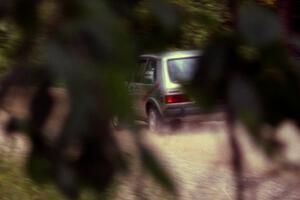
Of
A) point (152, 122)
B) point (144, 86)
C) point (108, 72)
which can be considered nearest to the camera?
point (108, 72)

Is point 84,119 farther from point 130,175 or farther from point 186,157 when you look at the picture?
point 186,157

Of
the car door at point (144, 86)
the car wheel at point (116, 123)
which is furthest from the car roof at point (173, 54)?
the car wheel at point (116, 123)

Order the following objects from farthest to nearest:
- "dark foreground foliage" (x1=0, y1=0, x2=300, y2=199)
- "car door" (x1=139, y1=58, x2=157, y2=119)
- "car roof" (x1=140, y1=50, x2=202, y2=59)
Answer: "car roof" (x1=140, y1=50, x2=202, y2=59)
"car door" (x1=139, y1=58, x2=157, y2=119)
"dark foreground foliage" (x1=0, y1=0, x2=300, y2=199)

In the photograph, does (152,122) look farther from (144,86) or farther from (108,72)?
(108,72)

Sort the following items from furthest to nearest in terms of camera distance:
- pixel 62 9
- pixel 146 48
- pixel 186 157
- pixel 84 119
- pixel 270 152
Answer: pixel 186 157
pixel 146 48
pixel 270 152
pixel 62 9
pixel 84 119

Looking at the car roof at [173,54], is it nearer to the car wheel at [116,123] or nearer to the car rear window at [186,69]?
the car rear window at [186,69]

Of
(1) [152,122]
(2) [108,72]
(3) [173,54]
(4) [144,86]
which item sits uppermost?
(2) [108,72]

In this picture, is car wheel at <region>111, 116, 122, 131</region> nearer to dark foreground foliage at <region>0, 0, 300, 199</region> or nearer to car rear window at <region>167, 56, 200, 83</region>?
dark foreground foliage at <region>0, 0, 300, 199</region>

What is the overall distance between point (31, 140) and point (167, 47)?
409mm

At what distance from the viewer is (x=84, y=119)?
149 centimetres

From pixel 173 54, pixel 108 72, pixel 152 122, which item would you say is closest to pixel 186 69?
pixel 173 54

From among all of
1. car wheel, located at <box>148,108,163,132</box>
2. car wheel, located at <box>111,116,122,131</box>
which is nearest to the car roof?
car wheel, located at <box>148,108,163,132</box>

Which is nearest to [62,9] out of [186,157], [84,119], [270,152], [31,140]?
[84,119]

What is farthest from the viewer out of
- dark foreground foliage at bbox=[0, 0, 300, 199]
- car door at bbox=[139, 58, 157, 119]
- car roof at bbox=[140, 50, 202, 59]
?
car roof at bbox=[140, 50, 202, 59]
